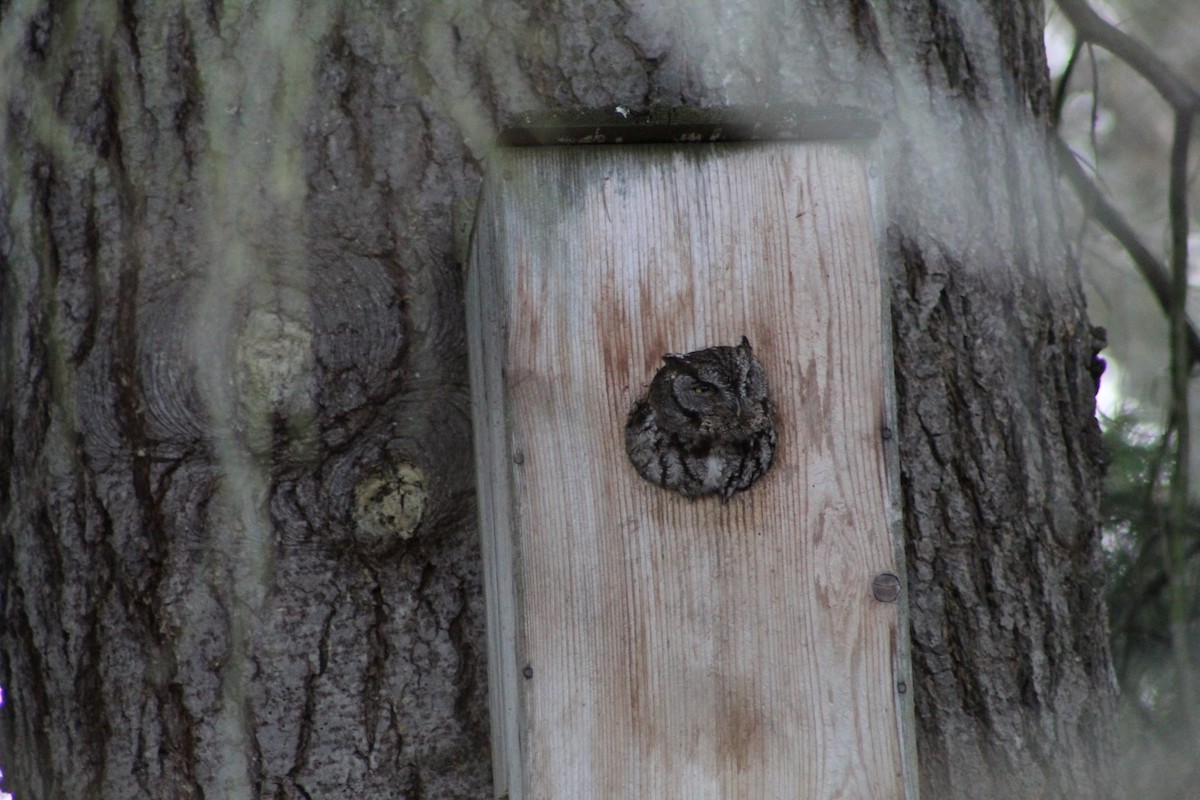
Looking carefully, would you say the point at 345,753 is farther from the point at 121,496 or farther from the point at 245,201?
the point at 245,201

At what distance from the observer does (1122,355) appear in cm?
374

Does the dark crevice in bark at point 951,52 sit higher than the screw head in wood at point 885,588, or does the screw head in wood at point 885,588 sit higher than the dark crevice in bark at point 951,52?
the dark crevice in bark at point 951,52

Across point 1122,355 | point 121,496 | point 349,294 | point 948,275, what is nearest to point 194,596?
point 121,496

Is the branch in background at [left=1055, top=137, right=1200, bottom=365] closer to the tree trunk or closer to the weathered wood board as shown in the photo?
the tree trunk

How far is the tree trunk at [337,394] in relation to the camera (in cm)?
176

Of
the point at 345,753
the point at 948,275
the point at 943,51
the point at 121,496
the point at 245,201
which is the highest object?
the point at 943,51

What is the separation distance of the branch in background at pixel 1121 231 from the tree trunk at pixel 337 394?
0.54 metres

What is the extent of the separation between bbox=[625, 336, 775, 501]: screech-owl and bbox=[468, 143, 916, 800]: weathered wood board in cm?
2

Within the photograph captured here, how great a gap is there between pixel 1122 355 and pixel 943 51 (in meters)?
2.08

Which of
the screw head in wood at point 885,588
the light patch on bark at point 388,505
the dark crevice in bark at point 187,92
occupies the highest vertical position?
the dark crevice in bark at point 187,92

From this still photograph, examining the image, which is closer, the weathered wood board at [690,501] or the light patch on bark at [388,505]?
the weathered wood board at [690,501]

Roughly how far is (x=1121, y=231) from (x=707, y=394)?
56.2 inches

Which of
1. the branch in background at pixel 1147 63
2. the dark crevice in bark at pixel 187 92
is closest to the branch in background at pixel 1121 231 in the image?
the branch in background at pixel 1147 63

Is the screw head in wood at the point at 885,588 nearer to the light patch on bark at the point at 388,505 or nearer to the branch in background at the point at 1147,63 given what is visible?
the light patch on bark at the point at 388,505
